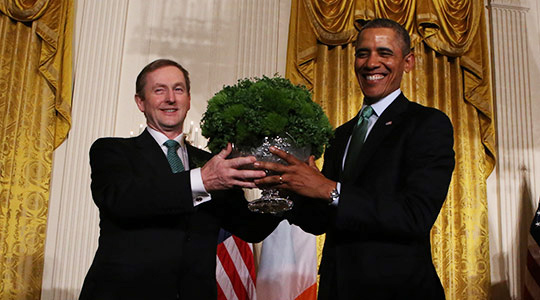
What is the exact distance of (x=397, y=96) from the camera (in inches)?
88.6

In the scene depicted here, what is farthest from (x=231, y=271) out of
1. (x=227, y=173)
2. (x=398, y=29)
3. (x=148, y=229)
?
(x=398, y=29)

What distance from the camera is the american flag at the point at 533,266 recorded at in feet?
16.6

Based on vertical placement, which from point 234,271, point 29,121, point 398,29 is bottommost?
point 234,271

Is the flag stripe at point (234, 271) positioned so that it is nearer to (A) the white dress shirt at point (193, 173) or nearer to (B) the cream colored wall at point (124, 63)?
(B) the cream colored wall at point (124, 63)

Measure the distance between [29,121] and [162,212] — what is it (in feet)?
12.0

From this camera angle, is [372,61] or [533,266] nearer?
[372,61]

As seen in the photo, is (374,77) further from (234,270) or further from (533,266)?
(533,266)

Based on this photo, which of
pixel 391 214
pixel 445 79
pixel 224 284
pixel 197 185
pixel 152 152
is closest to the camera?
pixel 391 214

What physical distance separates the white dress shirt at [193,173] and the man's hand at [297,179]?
11.7 inches

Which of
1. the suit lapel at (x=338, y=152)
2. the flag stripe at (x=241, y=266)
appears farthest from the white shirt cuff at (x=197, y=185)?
the flag stripe at (x=241, y=266)

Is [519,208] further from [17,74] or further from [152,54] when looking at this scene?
[17,74]

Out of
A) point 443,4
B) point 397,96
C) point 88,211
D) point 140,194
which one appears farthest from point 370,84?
point 443,4

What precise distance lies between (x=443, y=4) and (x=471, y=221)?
2235mm

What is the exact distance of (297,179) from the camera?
6.42 ft
